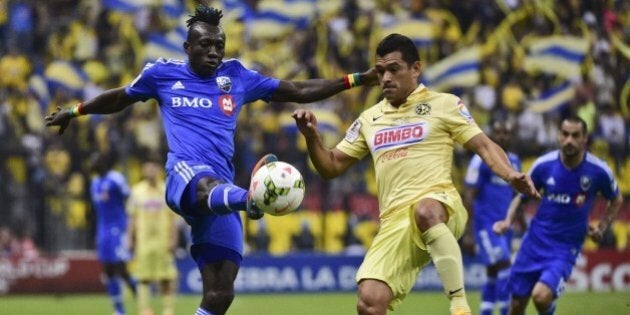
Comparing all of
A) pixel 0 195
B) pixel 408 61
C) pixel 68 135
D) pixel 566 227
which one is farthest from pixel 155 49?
pixel 408 61

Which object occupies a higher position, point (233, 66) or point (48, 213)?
point (233, 66)

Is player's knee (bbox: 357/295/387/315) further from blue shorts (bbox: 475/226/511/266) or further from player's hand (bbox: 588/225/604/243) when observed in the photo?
blue shorts (bbox: 475/226/511/266)

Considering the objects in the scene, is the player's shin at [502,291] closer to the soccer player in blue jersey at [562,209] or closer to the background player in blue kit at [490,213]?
the background player in blue kit at [490,213]

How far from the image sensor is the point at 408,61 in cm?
918

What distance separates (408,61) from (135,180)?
43.2 ft

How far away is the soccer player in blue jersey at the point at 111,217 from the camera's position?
18547 mm

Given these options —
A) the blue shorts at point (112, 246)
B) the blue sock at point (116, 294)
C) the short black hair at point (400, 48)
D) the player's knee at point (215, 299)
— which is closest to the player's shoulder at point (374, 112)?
the short black hair at point (400, 48)

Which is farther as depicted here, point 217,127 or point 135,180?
point 135,180

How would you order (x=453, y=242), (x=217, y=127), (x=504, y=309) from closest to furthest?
(x=453, y=242)
(x=217, y=127)
(x=504, y=309)

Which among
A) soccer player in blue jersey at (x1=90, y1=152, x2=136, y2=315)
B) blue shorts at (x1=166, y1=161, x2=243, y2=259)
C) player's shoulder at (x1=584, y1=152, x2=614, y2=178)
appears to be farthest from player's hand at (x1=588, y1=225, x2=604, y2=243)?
soccer player in blue jersey at (x1=90, y1=152, x2=136, y2=315)

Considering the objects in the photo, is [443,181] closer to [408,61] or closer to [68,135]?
[408,61]

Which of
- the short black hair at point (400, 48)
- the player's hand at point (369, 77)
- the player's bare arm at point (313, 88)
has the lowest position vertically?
Result: the player's bare arm at point (313, 88)

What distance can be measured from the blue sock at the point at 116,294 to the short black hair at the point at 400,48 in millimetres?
9338

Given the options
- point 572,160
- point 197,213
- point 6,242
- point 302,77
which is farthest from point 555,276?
point 6,242
